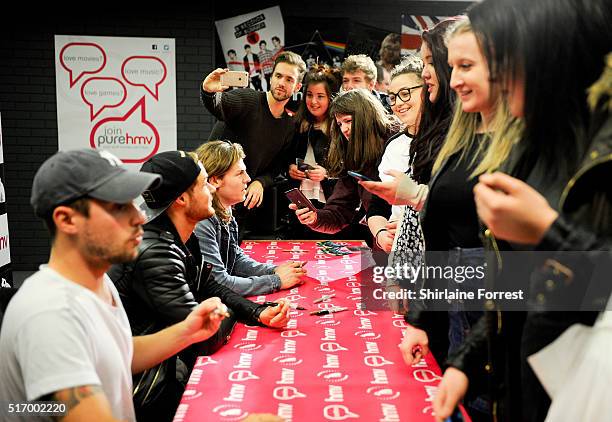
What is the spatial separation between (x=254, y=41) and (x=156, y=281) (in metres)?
5.32

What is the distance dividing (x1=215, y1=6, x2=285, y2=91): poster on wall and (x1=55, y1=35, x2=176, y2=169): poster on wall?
28.4 inches

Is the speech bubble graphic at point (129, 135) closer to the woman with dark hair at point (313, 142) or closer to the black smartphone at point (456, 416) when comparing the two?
the woman with dark hair at point (313, 142)

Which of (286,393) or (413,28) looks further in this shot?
(413,28)

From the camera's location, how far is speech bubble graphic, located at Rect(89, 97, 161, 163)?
639 centimetres

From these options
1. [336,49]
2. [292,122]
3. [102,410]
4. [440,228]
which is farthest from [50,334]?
[336,49]

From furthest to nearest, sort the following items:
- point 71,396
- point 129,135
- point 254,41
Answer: point 254,41 < point 129,135 < point 71,396

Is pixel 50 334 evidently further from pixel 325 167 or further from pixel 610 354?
pixel 325 167

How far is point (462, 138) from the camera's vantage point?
1696 millimetres

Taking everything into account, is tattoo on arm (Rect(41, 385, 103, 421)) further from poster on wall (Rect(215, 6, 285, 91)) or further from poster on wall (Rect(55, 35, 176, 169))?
poster on wall (Rect(215, 6, 285, 91))

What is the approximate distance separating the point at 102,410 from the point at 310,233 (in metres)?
3.13

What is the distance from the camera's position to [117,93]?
6.36m

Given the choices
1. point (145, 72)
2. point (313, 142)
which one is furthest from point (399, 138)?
point (145, 72)

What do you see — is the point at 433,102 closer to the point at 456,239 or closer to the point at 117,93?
the point at 456,239

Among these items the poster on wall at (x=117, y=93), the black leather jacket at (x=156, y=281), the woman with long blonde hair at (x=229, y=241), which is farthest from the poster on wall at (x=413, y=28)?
the black leather jacket at (x=156, y=281)
